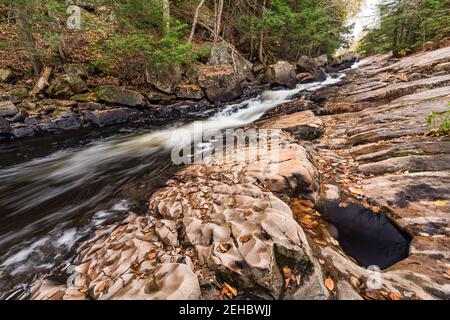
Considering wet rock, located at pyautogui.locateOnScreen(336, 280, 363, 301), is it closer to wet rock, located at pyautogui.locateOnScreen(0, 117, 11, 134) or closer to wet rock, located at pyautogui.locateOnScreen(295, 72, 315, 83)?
wet rock, located at pyautogui.locateOnScreen(0, 117, 11, 134)

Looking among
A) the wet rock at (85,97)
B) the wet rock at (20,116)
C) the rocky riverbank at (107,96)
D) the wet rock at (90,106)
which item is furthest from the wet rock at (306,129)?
the wet rock at (20,116)

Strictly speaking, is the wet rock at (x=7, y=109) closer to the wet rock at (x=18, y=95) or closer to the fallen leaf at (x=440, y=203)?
the wet rock at (x=18, y=95)

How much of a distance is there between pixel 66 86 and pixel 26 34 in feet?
7.12

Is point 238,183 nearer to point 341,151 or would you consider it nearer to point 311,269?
point 311,269

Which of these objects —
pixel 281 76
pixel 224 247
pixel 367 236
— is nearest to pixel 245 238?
pixel 224 247

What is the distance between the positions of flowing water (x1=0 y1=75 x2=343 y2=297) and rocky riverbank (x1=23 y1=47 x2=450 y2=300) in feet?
1.55

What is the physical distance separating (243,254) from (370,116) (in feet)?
21.7

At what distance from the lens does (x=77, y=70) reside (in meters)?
10.1

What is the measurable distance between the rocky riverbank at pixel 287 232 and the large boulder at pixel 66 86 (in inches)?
307

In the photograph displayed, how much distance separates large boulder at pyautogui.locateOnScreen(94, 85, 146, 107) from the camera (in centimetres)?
1010
